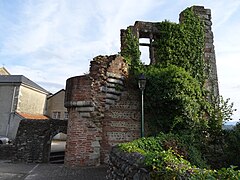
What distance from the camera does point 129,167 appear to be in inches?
165

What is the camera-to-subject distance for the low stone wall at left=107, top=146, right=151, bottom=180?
3.64 meters

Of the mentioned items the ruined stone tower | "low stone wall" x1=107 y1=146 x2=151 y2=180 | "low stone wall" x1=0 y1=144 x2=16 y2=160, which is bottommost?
"low stone wall" x1=0 y1=144 x2=16 y2=160

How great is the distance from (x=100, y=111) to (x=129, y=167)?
5860 mm

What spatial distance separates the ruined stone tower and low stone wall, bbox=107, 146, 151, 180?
4529 mm

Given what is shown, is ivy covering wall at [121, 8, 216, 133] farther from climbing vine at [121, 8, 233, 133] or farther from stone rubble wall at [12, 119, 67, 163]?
stone rubble wall at [12, 119, 67, 163]

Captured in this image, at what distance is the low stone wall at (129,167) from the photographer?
3.64 m

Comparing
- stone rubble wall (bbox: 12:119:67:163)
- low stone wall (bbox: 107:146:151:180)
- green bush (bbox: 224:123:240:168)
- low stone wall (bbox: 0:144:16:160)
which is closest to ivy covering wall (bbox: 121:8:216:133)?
green bush (bbox: 224:123:240:168)

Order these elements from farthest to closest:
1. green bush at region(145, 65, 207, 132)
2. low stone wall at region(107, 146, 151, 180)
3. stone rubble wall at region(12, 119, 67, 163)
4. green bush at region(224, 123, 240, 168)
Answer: stone rubble wall at region(12, 119, 67, 163), green bush at region(145, 65, 207, 132), green bush at region(224, 123, 240, 168), low stone wall at region(107, 146, 151, 180)

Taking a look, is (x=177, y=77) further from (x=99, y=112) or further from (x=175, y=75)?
(x=99, y=112)

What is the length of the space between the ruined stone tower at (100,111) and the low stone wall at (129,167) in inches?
178

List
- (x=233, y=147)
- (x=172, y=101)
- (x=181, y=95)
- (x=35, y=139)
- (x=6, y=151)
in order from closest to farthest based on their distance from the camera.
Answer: (x=233, y=147) < (x=181, y=95) < (x=172, y=101) < (x=35, y=139) < (x=6, y=151)

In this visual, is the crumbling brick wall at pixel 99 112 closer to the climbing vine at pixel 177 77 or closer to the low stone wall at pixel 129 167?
the climbing vine at pixel 177 77

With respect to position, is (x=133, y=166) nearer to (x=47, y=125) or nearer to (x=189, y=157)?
(x=189, y=157)

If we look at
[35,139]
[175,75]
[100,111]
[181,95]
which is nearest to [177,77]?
[175,75]
